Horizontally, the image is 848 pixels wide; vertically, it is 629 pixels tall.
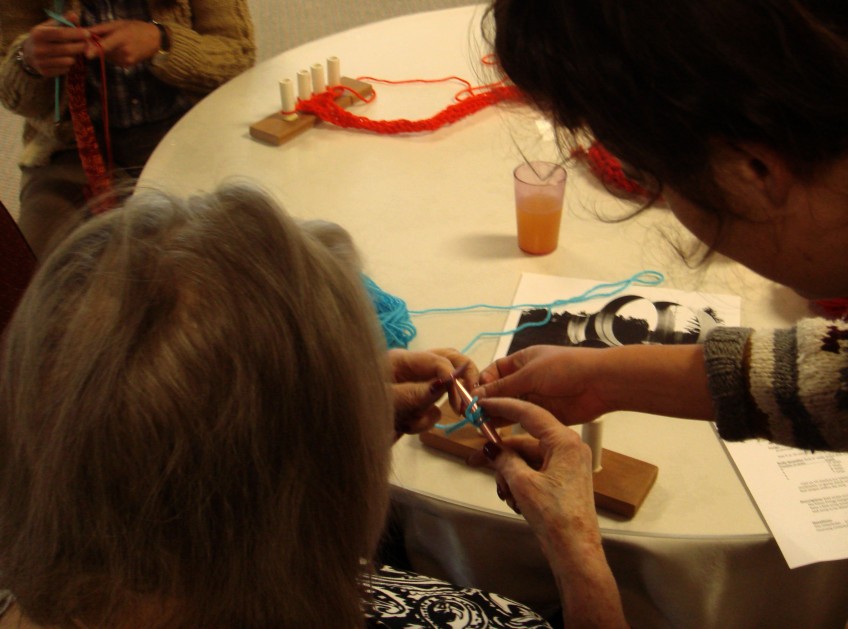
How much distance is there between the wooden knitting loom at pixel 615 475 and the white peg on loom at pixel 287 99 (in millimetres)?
870

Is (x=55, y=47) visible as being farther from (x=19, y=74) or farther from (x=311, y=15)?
(x=311, y=15)

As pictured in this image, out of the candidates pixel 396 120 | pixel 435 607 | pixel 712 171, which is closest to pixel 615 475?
pixel 435 607

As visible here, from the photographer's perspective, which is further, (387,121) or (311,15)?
(311,15)

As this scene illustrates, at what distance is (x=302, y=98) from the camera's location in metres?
1.57

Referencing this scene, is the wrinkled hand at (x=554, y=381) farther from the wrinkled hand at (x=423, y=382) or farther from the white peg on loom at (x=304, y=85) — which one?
the white peg on loom at (x=304, y=85)

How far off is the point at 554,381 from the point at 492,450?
15 cm

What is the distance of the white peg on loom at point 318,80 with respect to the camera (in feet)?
5.19

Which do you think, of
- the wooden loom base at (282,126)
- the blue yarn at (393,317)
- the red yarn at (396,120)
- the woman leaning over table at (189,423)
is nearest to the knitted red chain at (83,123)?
the wooden loom base at (282,126)

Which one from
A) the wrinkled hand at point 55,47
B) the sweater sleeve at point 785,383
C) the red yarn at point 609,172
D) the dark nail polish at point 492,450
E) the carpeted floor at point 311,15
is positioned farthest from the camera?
the carpeted floor at point 311,15

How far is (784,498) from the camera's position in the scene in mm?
820

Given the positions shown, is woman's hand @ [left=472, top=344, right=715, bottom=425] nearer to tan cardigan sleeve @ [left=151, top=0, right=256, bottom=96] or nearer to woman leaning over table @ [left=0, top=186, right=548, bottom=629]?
woman leaning over table @ [left=0, top=186, right=548, bottom=629]

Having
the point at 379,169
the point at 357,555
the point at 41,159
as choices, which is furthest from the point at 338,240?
the point at 41,159

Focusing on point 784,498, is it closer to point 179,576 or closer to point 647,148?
point 647,148

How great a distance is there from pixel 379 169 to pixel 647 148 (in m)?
0.86
